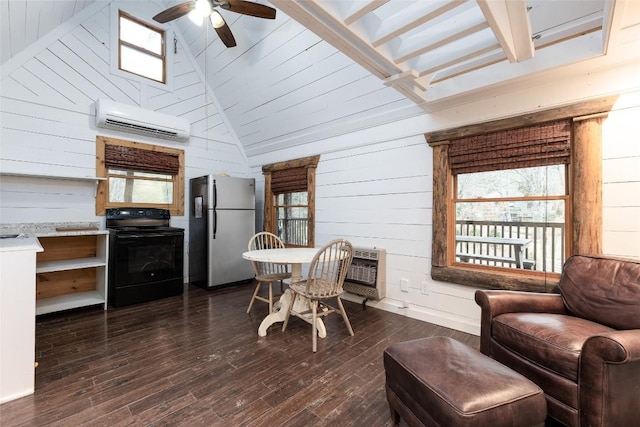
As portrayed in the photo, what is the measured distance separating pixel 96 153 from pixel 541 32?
192 inches

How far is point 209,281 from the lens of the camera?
4.11m

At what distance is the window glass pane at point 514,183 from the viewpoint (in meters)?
2.41

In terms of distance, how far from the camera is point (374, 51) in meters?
1.90

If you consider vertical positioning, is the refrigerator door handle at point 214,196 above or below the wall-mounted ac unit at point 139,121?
below

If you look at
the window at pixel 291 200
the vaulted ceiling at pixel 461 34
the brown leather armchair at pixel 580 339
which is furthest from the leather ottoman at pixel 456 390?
the window at pixel 291 200

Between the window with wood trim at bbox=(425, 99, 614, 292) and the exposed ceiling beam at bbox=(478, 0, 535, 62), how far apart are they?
2.45 ft

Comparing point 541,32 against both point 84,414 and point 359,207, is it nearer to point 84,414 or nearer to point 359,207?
point 359,207

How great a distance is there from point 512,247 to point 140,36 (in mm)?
5542

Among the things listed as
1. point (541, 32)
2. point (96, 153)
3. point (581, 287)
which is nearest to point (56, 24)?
point (96, 153)

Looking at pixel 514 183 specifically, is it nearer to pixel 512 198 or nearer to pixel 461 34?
pixel 512 198

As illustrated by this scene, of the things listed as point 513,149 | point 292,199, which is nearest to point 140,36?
point 292,199

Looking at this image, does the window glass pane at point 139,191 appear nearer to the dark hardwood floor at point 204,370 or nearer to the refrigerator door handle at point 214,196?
the refrigerator door handle at point 214,196

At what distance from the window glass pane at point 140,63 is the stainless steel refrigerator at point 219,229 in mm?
1654

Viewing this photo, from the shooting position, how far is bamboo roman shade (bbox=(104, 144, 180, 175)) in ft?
12.5
